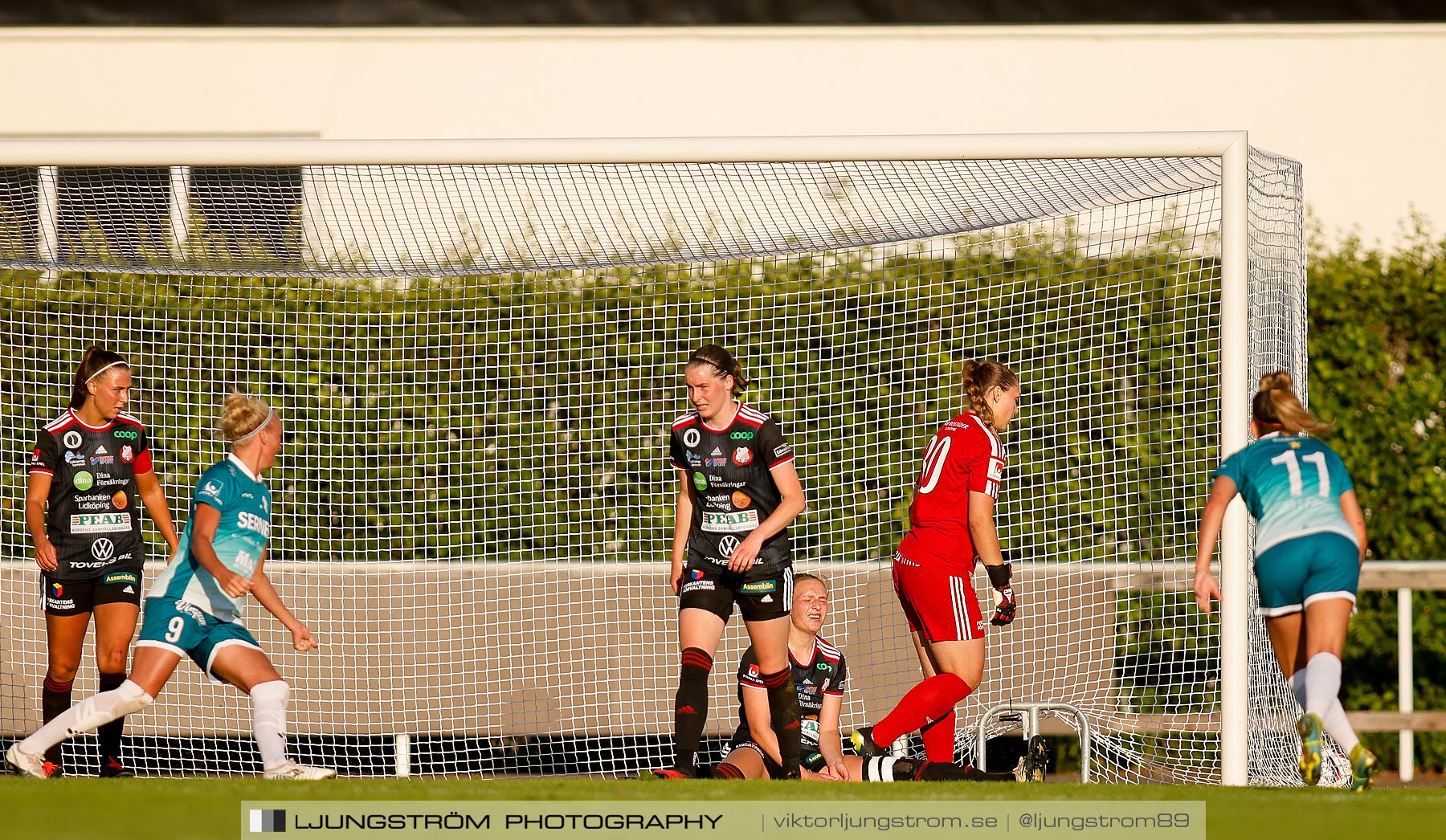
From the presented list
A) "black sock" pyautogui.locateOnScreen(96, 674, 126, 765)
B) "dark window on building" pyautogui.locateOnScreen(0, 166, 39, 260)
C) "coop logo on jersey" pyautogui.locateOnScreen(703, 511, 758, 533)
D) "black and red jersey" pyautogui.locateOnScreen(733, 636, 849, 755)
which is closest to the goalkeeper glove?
"black and red jersey" pyautogui.locateOnScreen(733, 636, 849, 755)

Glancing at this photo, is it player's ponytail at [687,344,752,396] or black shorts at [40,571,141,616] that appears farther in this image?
black shorts at [40,571,141,616]

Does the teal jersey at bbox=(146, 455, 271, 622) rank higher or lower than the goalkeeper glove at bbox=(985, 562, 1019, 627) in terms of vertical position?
higher

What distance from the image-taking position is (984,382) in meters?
5.59

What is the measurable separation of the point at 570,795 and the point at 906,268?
4165 millimetres

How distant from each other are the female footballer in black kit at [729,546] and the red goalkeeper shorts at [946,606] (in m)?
0.57

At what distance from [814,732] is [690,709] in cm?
67

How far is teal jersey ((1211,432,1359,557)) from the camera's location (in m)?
4.70

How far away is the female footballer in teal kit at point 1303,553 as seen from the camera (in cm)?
462

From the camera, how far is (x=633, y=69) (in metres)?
10.5

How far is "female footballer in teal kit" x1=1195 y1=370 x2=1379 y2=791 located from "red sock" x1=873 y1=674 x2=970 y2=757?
1.13 meters

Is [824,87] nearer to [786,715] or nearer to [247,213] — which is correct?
[247,213]

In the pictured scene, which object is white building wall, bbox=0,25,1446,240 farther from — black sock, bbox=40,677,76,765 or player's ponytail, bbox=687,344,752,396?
black sock, bbox=40,677,76,765

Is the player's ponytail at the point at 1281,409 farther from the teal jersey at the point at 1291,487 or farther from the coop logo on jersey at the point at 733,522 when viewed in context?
the coop logo on jersey at the point at 733,522

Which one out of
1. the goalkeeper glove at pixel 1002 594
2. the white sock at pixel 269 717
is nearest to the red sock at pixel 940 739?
the goalkeeper glove at pixel 1002 594
